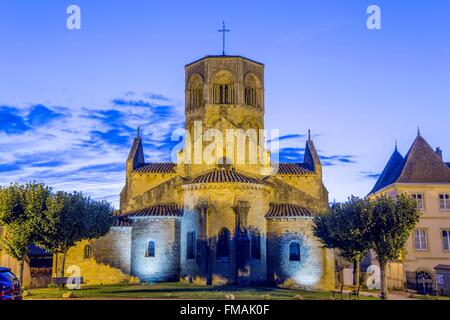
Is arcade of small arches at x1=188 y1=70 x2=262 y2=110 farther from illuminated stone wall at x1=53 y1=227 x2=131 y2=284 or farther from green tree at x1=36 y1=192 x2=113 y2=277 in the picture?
green tree at x1=36 y1=192 x2=113 y2=277

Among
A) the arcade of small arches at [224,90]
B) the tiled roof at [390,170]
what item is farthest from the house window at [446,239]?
the arcade of small arches at [224,90]

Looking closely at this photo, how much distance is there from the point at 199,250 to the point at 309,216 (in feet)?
31.6

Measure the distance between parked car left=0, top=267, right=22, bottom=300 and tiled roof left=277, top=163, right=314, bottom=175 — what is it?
3002 centimetres

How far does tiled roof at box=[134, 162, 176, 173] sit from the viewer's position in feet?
153

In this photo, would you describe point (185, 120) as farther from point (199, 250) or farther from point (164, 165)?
point (199, 250)

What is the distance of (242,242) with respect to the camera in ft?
116

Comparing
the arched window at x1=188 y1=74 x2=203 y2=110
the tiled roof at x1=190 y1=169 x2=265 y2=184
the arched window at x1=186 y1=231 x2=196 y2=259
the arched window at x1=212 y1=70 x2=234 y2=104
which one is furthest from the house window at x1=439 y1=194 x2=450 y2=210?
the arched window at x1=188 y1=74 x2=203 y2=110

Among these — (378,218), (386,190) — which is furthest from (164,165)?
(378,218)

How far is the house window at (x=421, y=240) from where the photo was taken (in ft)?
130

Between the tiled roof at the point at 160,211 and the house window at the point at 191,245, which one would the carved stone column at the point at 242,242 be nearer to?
the house window at the point at 191,245

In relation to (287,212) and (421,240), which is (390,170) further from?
(287,212)

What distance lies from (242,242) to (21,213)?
1537cm

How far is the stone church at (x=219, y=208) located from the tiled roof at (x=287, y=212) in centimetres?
8
